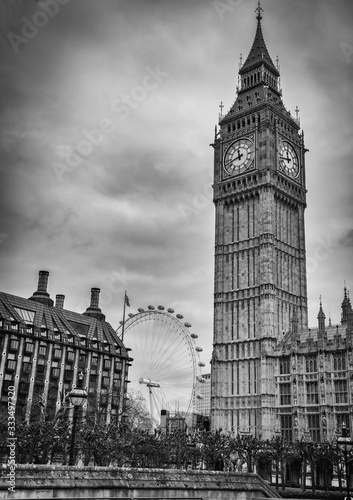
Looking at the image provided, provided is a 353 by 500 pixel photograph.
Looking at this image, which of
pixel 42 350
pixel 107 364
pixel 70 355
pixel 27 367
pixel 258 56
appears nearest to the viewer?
pixel 27 367

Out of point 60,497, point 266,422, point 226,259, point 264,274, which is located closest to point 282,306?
point 264,274

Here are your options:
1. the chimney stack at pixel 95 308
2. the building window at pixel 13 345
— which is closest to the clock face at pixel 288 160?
the chimney stack at pixel 95 308

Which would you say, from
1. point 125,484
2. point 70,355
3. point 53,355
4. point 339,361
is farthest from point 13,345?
point 125,484

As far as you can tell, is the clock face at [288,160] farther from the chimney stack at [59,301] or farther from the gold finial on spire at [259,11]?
the chimney stack at [59,301]

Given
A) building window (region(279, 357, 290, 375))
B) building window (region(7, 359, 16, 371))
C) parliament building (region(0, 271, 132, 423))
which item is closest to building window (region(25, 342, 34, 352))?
parliament building (region(0, 271, 132, 423))

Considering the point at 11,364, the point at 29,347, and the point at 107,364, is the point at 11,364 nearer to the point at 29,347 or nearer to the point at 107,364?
the point at 29,347

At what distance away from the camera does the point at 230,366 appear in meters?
109

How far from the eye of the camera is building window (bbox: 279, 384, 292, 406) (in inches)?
3944

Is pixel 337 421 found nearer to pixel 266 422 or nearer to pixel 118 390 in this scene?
pixel 266 422

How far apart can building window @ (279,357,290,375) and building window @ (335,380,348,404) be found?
32.1ft

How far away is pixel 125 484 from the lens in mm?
28656

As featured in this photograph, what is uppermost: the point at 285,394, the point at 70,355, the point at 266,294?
the point at 266,294

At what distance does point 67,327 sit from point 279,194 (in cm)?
5129

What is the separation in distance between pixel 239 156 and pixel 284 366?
151 ft
